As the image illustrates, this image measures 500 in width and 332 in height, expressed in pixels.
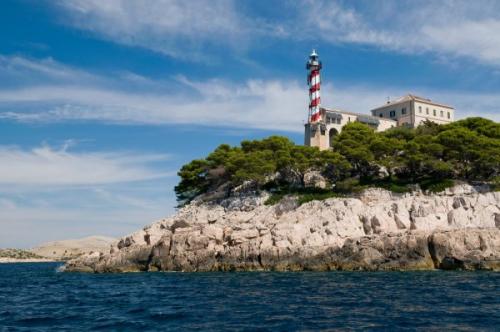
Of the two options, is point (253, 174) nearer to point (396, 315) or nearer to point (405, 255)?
point (405, 255)

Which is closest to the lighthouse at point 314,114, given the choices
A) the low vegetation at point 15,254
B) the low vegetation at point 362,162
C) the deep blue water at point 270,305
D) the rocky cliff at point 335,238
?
the low vegetation at point 362,162

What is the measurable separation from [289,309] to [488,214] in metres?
34.3

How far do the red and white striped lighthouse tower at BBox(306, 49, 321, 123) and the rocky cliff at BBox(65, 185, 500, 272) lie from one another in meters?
27.2

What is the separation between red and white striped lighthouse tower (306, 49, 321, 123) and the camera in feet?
269

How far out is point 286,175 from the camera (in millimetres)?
66188

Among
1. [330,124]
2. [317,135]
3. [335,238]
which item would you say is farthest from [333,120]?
[335,238]

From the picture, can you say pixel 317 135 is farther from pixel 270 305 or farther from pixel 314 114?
pixel 270 305

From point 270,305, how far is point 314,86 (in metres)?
63.7

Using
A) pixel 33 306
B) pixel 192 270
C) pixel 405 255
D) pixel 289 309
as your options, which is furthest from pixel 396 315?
pixel 192 270

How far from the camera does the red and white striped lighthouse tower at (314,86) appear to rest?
269ft

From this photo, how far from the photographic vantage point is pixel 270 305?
2328 cm

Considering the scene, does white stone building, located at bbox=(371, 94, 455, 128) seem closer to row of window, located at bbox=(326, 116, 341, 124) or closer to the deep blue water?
row of window, located at bbox=(326, 116, 341, 124)

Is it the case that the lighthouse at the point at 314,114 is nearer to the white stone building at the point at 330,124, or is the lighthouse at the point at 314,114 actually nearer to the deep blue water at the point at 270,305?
the white stone building at the point at 330,124

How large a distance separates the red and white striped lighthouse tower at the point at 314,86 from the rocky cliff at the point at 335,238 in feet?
89.3
